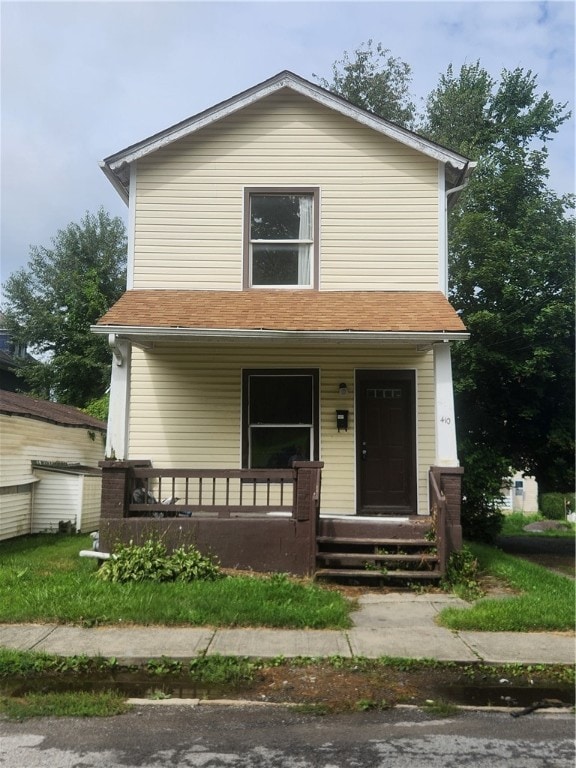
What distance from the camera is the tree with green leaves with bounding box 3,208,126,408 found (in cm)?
2867

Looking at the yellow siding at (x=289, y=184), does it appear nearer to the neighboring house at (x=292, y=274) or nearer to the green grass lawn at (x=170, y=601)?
the neighboring house at (x=292, y=274)

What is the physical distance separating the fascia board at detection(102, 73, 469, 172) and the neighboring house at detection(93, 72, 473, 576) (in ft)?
0.07

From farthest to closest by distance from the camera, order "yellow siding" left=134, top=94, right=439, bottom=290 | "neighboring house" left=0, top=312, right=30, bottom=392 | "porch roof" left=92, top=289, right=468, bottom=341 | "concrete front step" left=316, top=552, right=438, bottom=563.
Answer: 1. "neighboring house" left=0, top=312, right=30, bottom=392
2. "yellow siding" left=134, top=94, right=439, bottom=290
3. "porch roof" left=92, top=289, right=468, bottom=341
4. "concrete front step" left=316, top=552, right=438, bottom=563

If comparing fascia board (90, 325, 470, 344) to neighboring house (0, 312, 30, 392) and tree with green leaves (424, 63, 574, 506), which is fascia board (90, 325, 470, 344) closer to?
tree with green leaves (424, 63, 574, 506)

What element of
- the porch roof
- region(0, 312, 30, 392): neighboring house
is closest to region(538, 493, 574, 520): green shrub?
region(0, 312, 30, 392): neighboring house

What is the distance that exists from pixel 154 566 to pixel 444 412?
417 centimetres

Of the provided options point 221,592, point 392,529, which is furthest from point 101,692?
point 392,529

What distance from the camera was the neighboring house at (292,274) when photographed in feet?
33.5

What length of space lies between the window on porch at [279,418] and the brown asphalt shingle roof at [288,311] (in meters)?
1.17

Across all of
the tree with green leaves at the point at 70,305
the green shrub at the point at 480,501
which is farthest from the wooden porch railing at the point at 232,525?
the tree with green leaves at the point at 70,305

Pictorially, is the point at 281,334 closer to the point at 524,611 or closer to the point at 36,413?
the point at 524,611

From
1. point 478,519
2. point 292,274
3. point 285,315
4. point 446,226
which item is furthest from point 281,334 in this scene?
point 478,519

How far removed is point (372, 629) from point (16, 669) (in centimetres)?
307

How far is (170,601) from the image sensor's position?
261 inches
